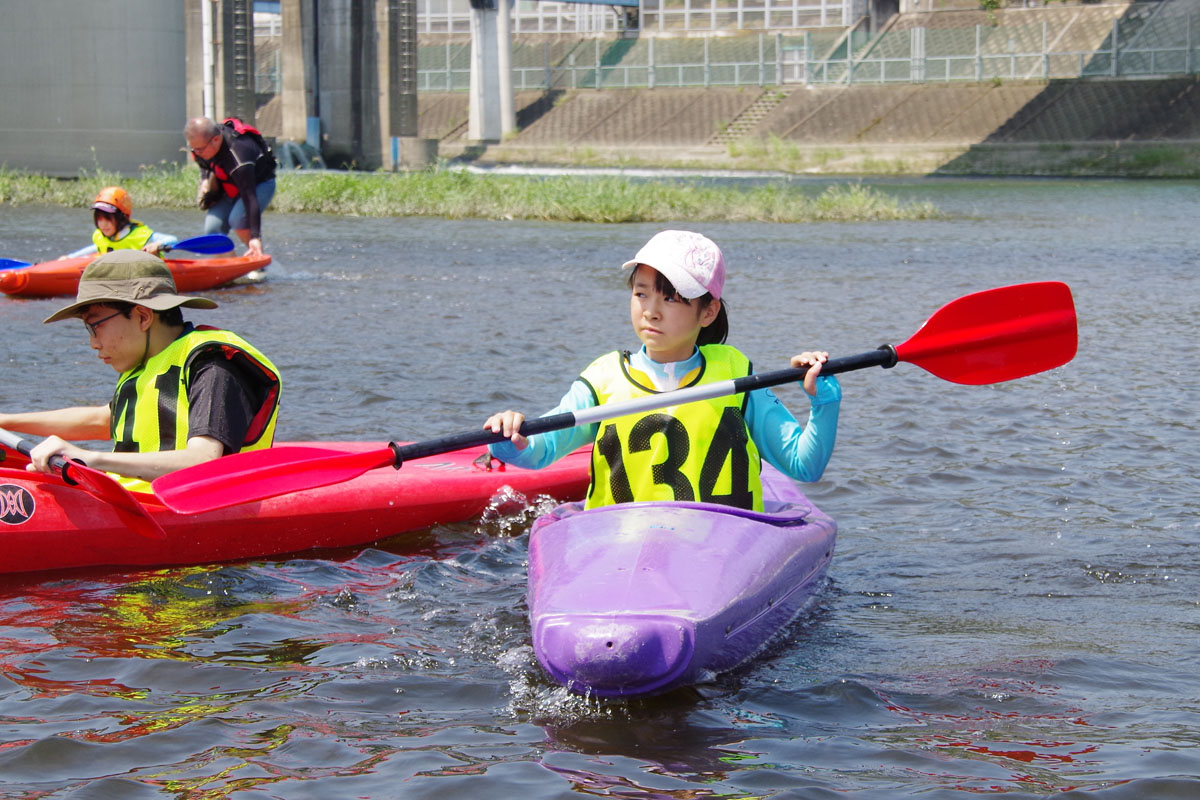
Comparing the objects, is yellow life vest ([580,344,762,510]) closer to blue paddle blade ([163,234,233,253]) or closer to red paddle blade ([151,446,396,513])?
red paddle blade ([151,446,396,513])

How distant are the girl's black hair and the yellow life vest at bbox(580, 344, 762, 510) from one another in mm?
155

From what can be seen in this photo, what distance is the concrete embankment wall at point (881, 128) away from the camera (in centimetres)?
3488

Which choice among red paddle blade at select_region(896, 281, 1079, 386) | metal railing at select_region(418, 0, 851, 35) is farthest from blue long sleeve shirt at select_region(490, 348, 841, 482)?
metal railing at select_region(418, 0, 851, 35)

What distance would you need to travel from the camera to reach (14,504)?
4316 millimetres

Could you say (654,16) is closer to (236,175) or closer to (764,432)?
(236,175)

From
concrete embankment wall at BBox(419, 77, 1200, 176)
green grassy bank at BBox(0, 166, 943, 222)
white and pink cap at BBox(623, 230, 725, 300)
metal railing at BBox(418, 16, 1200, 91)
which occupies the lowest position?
white and pink cap at BBox(623, 230, 725, 300)

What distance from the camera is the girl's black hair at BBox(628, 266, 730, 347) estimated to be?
3.66m

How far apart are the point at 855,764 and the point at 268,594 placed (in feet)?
6.67

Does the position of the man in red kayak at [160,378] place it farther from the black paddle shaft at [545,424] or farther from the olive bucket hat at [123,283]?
the black paddle shaft at [545,424]

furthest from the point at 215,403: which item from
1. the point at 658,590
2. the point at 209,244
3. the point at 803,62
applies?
the point at 803,62

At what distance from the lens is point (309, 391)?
25.6 ft

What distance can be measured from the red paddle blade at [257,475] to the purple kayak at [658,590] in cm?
63

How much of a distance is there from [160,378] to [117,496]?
14.3 inches

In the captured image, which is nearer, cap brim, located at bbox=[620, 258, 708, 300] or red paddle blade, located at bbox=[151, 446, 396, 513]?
cap brim, located at bbox=[620, 258, 708, 300]
